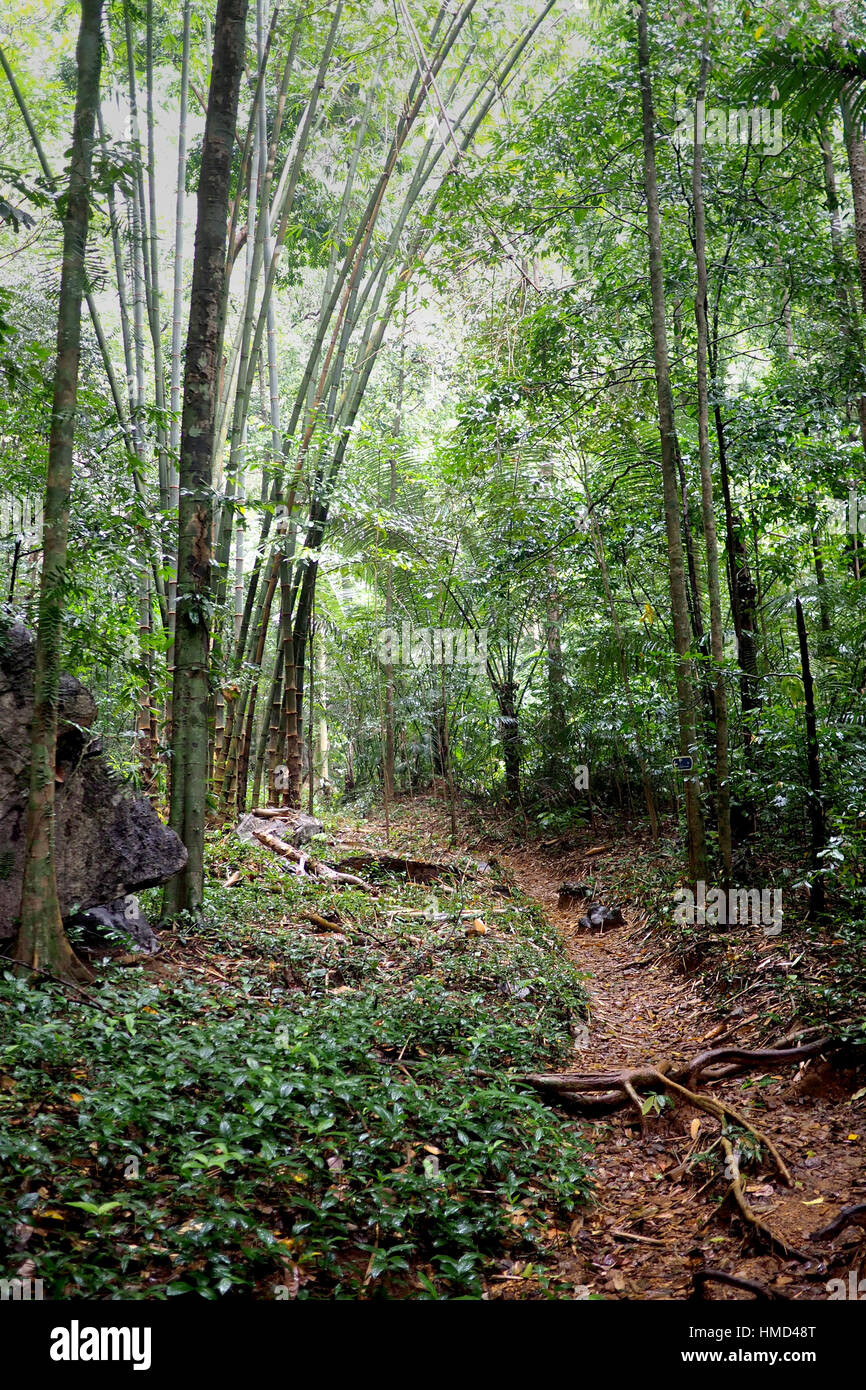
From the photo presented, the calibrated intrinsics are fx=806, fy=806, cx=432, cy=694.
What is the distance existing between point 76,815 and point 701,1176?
3.14 metres

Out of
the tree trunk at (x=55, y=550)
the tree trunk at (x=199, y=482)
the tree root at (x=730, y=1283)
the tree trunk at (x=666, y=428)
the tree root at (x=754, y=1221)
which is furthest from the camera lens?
the tree trunk at (x=666, y=428)

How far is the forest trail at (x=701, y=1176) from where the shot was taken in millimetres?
2207

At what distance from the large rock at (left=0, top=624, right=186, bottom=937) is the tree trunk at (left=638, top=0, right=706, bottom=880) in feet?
10.7

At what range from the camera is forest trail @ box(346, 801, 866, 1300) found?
221 centimetres

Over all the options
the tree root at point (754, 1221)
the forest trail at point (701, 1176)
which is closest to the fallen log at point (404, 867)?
the forest trail at point (701, 1176)

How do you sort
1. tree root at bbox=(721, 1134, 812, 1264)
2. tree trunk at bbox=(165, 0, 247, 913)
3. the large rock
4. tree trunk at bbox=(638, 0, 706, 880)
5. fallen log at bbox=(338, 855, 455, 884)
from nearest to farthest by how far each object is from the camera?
tree root at bbox=(721, 1134, 812, 1264) < the large rock < tree trunk at bbox=(165, 0, 247, 913) < tree trunk at bbox=(638, 0, 706, 880) < fallen log at bbox=(338, 855, 455, 884)

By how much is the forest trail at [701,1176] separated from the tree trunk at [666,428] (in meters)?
1.19

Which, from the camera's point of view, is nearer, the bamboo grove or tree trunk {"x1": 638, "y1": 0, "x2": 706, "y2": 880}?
the bamboo grove

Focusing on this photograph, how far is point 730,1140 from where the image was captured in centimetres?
284

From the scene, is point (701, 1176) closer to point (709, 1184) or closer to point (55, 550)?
point (709, 1184)

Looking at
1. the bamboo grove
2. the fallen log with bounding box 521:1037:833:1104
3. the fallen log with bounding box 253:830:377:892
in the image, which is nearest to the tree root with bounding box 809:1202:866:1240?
the fallen log with bounding box 521:1037:833:1104

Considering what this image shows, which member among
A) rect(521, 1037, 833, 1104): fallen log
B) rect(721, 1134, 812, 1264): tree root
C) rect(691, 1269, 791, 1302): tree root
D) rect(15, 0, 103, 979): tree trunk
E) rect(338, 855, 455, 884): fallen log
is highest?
rect(15, 0, 103, 979): tree trunk

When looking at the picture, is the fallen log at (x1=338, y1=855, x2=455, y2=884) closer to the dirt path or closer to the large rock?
the large rock

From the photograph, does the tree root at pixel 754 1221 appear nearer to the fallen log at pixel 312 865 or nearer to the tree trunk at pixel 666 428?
the tree trunk at pixel 666 428
